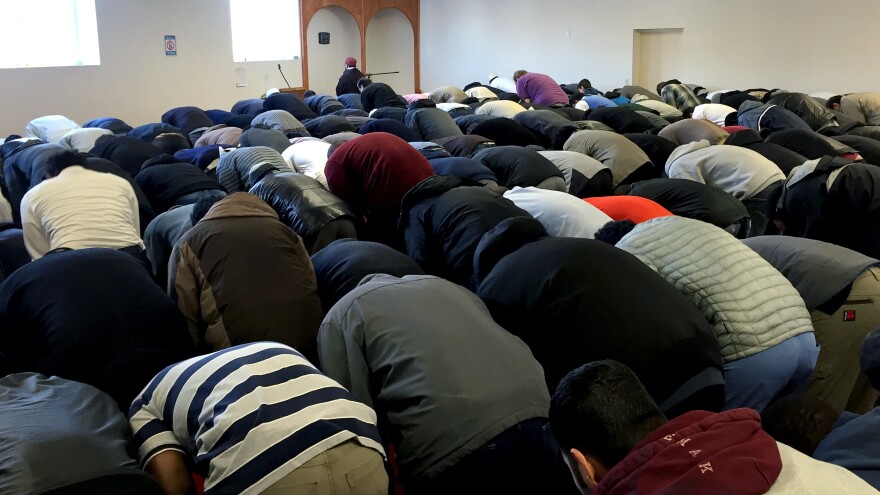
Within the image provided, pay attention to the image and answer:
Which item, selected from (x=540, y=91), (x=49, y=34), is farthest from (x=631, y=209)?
(x=49, y=34)

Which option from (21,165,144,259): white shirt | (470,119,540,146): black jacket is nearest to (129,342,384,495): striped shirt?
(21,165,144,259): white shirt

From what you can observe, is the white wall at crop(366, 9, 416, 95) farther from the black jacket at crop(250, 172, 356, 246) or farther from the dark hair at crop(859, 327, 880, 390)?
the dark hair at crop(859, 327, 880, 390)

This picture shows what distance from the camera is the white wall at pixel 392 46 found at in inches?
609

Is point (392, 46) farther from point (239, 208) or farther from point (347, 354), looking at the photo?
point (347, 354)

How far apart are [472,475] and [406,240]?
1.65 m

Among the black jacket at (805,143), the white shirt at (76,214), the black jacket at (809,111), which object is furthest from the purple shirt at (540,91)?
the white shirt at (76,214)

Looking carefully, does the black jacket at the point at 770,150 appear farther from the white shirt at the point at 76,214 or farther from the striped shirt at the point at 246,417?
the striped shirt at the point at 246,417

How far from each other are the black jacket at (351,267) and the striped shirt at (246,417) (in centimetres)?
78

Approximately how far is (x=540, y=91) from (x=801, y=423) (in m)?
6.70

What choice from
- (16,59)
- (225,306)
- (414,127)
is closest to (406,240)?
(225,306)

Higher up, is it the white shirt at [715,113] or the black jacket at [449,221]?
the white shirt at [715,113]

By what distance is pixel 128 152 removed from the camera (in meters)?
5.01

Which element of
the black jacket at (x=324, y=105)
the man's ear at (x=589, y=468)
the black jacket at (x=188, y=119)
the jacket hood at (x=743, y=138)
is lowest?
the man's ear at (x=589, y=468)

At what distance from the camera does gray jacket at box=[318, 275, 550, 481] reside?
187 cm
